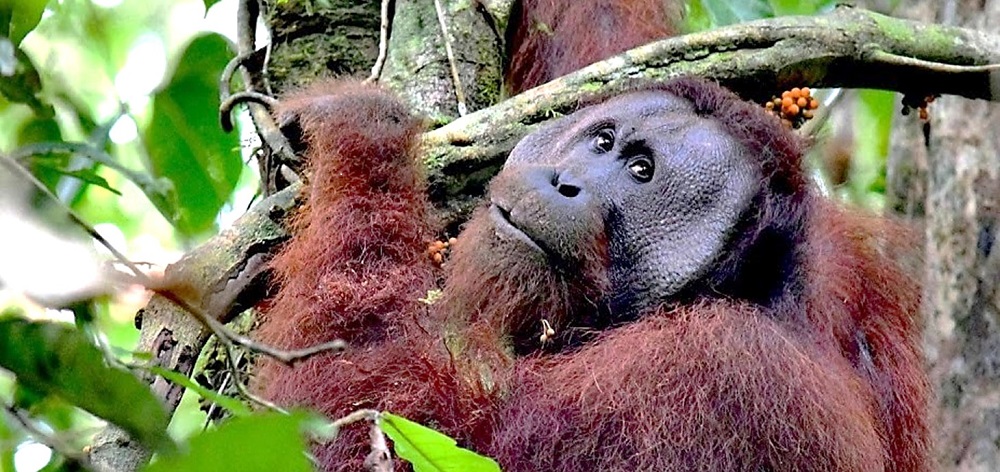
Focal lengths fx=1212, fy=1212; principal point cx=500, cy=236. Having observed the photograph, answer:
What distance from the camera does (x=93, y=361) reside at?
3.42 ft

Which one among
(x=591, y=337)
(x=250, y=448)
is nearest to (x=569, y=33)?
(x=591, y=337)

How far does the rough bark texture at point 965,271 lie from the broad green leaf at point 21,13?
3.26 m

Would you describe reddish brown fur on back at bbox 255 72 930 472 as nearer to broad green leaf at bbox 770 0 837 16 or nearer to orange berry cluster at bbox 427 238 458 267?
orange berry cluster at bbox 427 238 458 267

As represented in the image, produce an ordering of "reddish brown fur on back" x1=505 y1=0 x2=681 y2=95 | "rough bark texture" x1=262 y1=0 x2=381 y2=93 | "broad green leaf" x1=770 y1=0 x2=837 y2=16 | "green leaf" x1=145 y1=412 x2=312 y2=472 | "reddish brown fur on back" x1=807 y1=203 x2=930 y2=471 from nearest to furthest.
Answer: "green leaf" x1=145 y1=412 x2=312 y2=472
"reddish brown fur on back" x1=807 y1=203 x2=930 y2=471
"rough bark texture" x1=262 y1=0 x2=381 y2=93
"reddish brown fur on back" x1=505 y1=0 x2=681 y2=95
"broad green leaf" x1=770 y1=0 x2=837 y2=16

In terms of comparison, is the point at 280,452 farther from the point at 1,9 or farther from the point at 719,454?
the point at 719,454

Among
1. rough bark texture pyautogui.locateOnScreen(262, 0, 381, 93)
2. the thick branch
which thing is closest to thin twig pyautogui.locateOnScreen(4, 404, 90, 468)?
the thick branch

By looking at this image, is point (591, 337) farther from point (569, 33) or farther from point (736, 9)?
point (736, 9)

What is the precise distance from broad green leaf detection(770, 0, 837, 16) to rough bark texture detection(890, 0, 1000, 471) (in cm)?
51

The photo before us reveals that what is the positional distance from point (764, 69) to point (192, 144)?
1614 mm

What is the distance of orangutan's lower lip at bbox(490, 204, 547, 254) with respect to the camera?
272cm

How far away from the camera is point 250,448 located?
0.92m

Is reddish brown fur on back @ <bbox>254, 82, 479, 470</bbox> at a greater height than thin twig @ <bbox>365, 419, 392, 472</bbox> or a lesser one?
lesser

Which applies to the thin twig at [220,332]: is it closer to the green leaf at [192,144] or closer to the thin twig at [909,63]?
the thin twig at [909,63]

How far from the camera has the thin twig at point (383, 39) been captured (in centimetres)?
305
